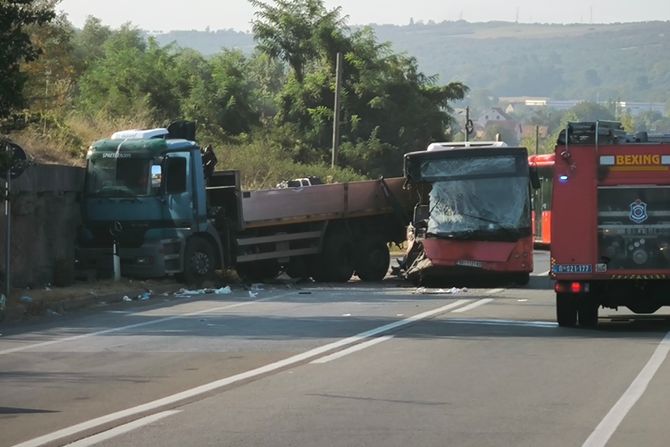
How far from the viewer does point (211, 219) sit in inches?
1106

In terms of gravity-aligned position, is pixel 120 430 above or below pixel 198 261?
below

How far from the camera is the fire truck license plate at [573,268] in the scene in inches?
728

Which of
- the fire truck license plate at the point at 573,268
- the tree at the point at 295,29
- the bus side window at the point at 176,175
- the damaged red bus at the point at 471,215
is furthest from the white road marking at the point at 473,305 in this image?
the tree at the point at 295,29

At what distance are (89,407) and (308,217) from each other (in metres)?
18.0

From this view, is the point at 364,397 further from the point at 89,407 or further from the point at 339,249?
the point at 339,249

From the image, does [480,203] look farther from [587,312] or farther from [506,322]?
[587,312]

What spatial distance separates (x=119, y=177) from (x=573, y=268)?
11948 mm

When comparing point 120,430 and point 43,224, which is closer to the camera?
Result: point 120,430

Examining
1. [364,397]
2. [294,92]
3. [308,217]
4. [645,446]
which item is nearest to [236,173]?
[308,217]

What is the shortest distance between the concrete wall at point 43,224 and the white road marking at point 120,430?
1281 cm

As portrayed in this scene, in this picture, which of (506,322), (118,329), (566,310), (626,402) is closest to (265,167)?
(506,322)

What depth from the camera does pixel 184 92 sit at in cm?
5891

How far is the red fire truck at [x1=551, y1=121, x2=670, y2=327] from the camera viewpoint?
18.5 meters

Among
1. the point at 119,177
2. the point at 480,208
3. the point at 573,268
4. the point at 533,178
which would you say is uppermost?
the point at 119,177
